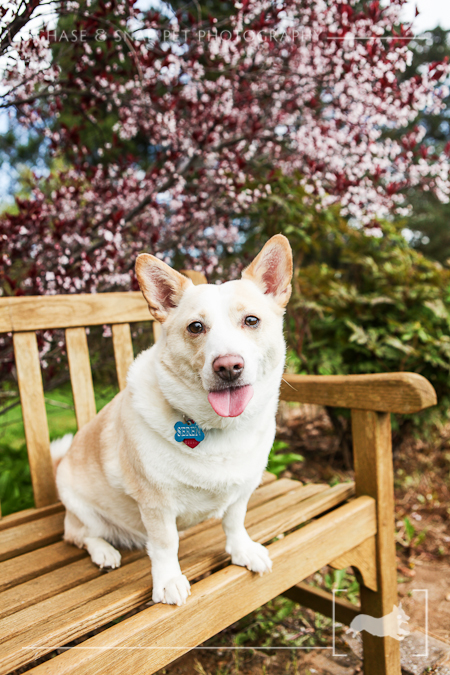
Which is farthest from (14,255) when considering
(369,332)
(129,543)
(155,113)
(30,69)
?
(369,332)

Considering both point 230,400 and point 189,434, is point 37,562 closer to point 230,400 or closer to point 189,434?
point 189,434

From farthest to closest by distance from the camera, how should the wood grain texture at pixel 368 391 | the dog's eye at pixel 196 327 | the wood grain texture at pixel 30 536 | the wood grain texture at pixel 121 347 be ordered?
the wood grain texture at pixel 121 347, the wood grain texture at pixel 368 391, the wood grain texture at pixel 30 536, the dog's eye at pixel 196 327

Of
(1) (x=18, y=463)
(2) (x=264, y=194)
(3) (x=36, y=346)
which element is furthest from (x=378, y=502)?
(1) (x=18, y=463)

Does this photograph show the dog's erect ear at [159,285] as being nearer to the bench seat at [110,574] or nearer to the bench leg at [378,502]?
the bench seat at [110,574]

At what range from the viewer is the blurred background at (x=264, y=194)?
9.02 feet

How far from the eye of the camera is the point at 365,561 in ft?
7.08

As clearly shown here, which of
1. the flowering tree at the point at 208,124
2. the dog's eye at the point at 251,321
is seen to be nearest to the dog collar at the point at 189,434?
the dog's eye at the point at 251,321

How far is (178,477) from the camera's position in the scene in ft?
5.06

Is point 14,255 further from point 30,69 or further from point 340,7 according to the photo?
point 340,7

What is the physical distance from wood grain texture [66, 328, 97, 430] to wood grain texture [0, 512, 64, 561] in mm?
462

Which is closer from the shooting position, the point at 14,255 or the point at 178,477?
the point at 178,477

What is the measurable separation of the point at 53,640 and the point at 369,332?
2996 mm

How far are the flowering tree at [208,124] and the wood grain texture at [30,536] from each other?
133cm

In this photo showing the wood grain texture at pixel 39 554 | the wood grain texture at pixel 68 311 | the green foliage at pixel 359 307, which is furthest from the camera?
the green foliage at pixel 359 307
